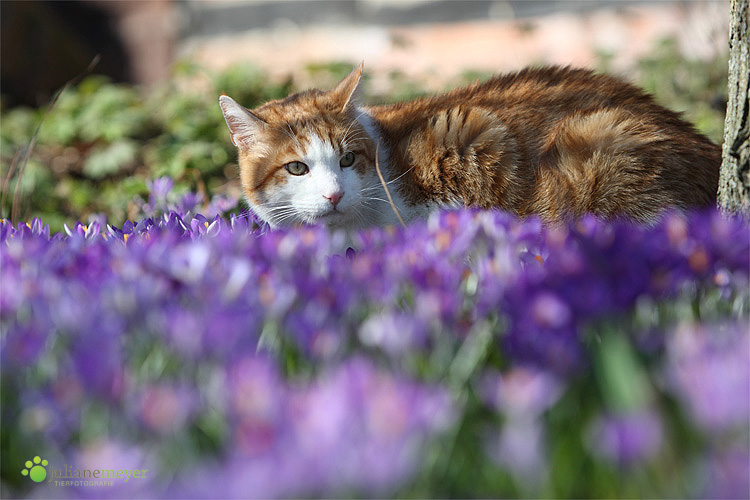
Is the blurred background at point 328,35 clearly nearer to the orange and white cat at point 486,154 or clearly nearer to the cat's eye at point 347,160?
the orange and white cat at point 486,154

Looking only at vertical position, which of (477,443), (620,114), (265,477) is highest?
(620,114)

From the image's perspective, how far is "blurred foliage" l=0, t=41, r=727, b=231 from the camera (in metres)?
3.98

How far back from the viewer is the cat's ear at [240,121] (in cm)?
244

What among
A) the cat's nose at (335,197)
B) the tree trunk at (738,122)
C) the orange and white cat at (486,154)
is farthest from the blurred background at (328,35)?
the tree trunk at (738,122)

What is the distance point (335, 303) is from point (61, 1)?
702 cm

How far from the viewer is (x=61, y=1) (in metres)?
6.95

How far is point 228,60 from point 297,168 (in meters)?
4.43

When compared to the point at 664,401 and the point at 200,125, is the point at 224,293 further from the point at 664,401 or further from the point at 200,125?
the point at 200,125

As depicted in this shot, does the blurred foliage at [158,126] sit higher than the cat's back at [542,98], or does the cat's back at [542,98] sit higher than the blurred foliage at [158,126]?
the cat's back at [542,98]

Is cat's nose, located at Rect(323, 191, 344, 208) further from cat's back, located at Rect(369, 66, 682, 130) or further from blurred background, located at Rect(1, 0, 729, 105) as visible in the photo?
blurred background, located at Rect(1, 0, 729, 105)

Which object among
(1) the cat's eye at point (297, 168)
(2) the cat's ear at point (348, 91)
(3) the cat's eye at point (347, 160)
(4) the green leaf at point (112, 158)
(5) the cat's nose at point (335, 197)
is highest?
(2) the cat's ear at point (348, 91)

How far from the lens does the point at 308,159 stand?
7.95ft

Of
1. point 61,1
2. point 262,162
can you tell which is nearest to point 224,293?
point 262,162

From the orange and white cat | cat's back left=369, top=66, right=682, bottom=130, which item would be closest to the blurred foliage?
the orange and white cat
